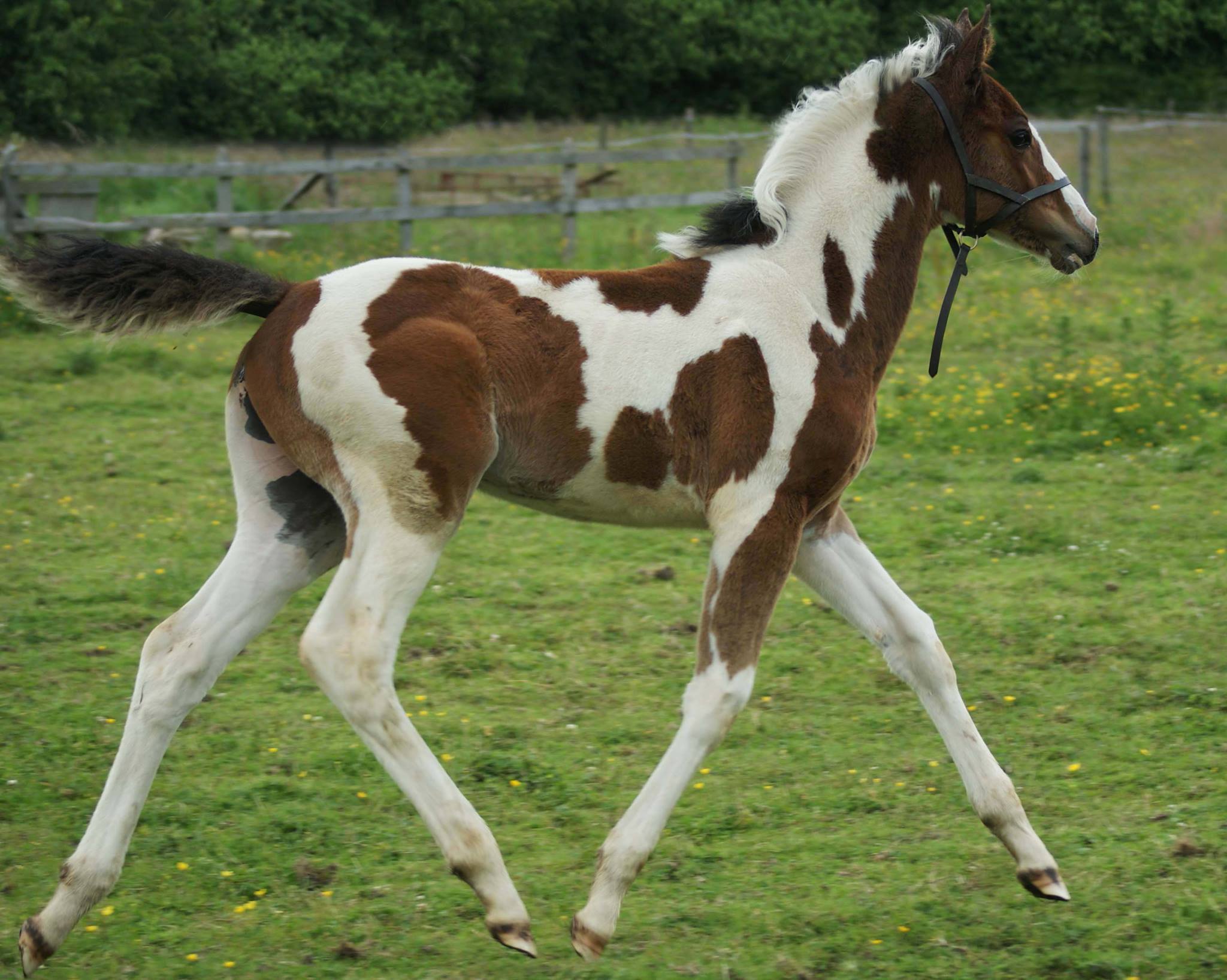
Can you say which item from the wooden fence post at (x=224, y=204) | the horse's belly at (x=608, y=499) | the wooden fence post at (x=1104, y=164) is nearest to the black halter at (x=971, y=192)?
the horse's belly at (x=608, y=499)

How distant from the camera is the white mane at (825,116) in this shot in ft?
12.5

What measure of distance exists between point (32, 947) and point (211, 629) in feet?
2.86

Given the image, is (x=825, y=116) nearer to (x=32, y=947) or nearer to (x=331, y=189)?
(x=32, y=947)

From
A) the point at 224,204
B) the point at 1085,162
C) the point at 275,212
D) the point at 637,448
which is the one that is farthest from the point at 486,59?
the point at 637,448

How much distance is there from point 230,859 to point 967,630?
317 cm

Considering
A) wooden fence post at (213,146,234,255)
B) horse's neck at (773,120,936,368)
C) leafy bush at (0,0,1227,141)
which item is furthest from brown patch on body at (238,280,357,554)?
leafy bush at (0,0,1227,141)

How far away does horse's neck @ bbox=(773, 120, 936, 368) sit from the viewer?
3725 millimetres

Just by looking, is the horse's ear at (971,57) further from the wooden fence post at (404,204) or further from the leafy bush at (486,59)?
the leafy bush at (486,59)

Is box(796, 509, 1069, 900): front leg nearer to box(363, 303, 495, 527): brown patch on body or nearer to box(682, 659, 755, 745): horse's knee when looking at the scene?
box(682, 659, 755, 745): horse's knee

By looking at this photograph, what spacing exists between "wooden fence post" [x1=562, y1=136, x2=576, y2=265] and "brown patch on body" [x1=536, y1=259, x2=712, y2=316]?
10.8 meters

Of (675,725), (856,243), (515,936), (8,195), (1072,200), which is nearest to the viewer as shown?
(515,936)

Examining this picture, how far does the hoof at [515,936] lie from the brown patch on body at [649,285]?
1.57 m

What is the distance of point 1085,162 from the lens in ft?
57.4

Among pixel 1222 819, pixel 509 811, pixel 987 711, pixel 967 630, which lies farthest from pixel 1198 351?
pixel 509 811
